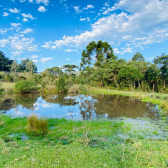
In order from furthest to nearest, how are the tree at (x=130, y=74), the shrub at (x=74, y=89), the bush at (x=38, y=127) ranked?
1. the shrub at (x=74, y=89)
2. the tree at (x=130, y=74)
3. the bush at (x=38, y=127)

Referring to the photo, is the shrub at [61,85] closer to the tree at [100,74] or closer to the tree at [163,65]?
the tree at [100,74]

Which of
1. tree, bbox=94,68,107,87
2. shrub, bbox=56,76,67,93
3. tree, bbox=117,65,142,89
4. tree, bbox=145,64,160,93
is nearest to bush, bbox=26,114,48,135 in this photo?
shrub, bbox=56,76,67,93

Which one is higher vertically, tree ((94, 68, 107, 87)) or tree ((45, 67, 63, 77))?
tree ((45, 67, 63, 77))

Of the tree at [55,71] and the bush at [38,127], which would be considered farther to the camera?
the tree at [55,71]

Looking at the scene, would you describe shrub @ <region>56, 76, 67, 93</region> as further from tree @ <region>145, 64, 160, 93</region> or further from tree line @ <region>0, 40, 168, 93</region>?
tree @ <region>145, 64, 160, 93</region>

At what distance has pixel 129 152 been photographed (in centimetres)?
348

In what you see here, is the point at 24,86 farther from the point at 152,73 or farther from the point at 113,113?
the point at 152,73

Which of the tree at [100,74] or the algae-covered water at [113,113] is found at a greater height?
the tree at [100,74]

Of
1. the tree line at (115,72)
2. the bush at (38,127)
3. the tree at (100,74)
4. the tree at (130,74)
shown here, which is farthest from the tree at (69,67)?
the bush at (38,127)

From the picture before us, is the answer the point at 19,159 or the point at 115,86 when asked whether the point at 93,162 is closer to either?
the point at 19,159

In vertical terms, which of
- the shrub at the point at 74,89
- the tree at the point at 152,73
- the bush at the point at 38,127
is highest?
the tree at the point at 152,73

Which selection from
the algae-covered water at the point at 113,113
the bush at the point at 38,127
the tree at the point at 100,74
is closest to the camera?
the bush at the point at 38,127

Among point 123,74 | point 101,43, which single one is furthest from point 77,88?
point 101,43

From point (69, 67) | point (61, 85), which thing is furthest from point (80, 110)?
point (69, 67)
